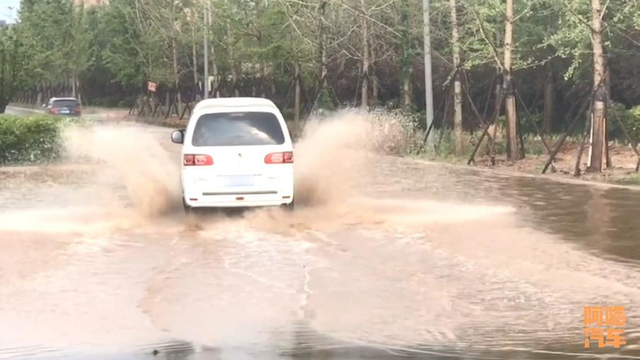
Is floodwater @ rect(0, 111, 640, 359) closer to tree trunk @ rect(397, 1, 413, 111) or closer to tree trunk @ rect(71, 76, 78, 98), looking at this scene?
tree trunk @ rect(397, 1, 413, 111)

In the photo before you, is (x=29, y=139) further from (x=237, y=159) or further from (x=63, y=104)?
(x=63, y=104)

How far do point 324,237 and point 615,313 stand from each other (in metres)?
4.77

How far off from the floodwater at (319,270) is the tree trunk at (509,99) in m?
4.92

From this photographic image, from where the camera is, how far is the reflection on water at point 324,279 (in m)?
6.88

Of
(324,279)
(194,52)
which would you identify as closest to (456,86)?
(324,279)

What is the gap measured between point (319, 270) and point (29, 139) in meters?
16.1

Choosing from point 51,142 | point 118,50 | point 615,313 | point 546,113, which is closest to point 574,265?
point 615,313

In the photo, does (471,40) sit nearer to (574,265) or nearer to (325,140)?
(325,140)

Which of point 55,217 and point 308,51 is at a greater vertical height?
point 308,51

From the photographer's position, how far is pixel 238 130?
12750mm

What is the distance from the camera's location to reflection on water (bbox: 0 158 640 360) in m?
6.88

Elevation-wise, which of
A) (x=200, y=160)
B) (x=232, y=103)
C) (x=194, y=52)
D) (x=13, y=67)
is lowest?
(x=200, y=160)

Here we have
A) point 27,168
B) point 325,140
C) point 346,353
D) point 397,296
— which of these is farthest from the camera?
point 27,168

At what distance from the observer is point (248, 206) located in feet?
42.0
